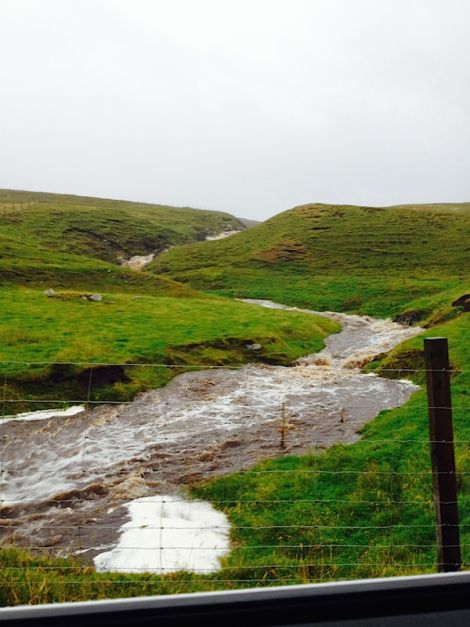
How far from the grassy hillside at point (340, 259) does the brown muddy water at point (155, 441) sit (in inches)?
971

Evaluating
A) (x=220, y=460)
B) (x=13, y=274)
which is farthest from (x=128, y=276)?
(x=220, y=460)

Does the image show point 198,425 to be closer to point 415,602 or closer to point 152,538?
point 152,538

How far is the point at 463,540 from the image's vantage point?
31.1 feet

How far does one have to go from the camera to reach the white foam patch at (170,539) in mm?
9695

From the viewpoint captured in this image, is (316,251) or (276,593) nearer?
(276,593)

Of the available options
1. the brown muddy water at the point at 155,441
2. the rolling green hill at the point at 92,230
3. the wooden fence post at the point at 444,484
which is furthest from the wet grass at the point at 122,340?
the rolling green hill at the point at 92,230

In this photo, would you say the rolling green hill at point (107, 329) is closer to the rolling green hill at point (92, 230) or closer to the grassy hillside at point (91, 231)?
the grassy hillside at point (91, 231)

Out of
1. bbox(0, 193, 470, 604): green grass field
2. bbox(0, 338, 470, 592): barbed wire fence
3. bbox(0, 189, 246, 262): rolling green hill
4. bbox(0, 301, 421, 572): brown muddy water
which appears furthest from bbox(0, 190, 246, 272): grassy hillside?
bbox(0, 338, 470, 592): barbed wire fence

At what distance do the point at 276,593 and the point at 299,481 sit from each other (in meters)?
11.2

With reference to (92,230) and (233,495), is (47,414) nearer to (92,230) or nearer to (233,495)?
(233,495)

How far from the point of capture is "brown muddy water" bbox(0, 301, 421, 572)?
41.8ft

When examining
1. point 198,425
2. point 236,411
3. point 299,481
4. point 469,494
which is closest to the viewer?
point 469,494

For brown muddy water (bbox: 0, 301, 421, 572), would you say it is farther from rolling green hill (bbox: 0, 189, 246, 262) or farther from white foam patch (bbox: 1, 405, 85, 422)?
rolling green hill (bbox: 0, 189, 246, 262)

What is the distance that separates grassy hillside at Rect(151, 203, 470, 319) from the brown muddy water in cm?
2467
